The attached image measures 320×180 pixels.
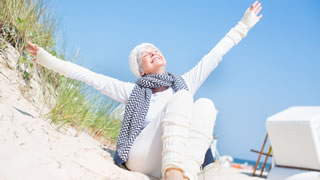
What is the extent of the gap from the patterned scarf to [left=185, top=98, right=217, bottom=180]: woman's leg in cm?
38

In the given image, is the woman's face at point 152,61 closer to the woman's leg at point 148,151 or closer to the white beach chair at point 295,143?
the woman's leg at point 148,151

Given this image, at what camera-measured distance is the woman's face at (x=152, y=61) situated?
7.28 ft

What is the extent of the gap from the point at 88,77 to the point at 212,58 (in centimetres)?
89

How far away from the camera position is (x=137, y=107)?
2.01 meters

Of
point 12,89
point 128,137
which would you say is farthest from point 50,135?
point 12,89

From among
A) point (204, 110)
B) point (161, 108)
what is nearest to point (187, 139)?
point (204, 110)

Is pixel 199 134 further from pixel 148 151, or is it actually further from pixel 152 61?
pixel 152 61

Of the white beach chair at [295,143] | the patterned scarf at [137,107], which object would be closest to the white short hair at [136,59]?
the patterned scarf at [137,107]

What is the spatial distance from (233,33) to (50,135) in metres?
1.51

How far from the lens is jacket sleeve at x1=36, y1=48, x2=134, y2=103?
206cm

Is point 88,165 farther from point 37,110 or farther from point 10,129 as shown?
point 37,110

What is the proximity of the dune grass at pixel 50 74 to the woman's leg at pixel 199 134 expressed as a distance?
1.18 m

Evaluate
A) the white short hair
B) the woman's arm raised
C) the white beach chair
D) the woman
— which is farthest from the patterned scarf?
the white beach chair

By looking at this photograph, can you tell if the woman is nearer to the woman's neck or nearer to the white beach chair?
the woman's neck
